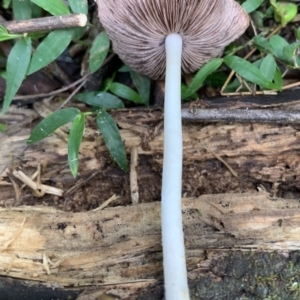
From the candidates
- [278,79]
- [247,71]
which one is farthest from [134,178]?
[278,79]

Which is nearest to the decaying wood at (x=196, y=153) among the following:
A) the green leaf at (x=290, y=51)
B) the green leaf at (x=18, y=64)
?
the green leaf at (x=18, y=64)

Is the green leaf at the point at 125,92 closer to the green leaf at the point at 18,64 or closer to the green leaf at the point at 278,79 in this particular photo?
the green leaf at the point at 18,64

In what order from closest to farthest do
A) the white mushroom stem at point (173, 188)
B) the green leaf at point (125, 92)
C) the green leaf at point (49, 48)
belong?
the white mushroom stem at point (173, 188) < the green leaf at point (49, 48) < the green leaf at point (125, 92)

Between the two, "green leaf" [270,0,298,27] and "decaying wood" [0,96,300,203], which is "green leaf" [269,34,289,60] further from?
"decaying wood" [0,96,300,203]

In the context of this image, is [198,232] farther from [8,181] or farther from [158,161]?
[8,181]

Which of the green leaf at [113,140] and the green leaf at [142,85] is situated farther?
the green leaf at [142,85]

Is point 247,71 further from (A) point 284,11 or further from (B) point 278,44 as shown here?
(A) point 284,11
